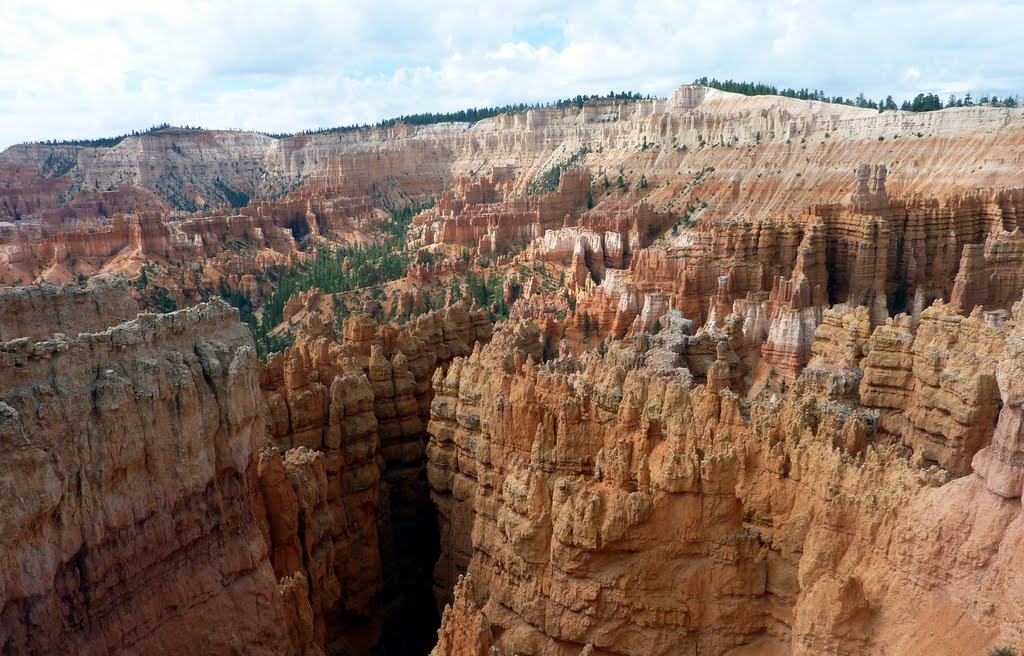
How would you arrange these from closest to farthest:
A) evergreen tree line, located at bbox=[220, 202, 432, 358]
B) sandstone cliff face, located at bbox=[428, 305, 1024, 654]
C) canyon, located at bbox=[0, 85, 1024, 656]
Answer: sandstone cliff face, located at bbox=[428, 305, 1024, 654] → canyon, located at bbox=[0, 85, 1024, 656] → evergreen tree line, located at bbox=[220, 202, 432, 358]

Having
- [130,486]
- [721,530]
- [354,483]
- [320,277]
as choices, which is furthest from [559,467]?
[320,277]

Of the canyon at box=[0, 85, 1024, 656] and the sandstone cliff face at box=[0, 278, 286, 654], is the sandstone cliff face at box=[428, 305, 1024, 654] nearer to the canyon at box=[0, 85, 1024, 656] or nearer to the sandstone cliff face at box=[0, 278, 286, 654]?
the canyon at box=[0, 85, 1024, 656]

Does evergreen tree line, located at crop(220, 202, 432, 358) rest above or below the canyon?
below

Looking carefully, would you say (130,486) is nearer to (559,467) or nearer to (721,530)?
(559,467)

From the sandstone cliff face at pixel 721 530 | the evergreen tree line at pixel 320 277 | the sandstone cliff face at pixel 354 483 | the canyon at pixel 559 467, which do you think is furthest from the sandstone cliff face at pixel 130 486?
the evergreen tree line at pixel 320 277

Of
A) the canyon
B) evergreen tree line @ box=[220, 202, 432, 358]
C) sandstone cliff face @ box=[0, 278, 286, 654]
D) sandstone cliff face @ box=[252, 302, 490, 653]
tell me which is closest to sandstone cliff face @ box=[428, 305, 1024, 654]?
the canyon

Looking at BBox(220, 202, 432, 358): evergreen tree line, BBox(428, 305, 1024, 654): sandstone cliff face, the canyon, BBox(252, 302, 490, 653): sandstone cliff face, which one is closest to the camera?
BBox(428, 305, 1024, 654): sandstone cliff face

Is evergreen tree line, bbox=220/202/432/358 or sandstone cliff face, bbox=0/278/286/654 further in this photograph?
evergreen tree line, bbox=220/202/432/358
